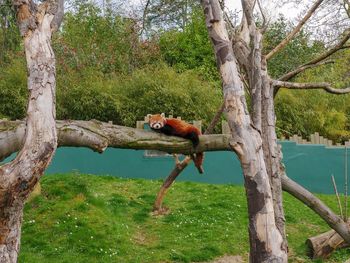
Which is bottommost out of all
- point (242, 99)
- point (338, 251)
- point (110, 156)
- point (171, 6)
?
point (338, 251)

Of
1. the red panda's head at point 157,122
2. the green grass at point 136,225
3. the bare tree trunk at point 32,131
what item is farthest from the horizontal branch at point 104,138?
the green grass at point 136,225

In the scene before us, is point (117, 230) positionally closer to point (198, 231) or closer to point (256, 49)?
point (198, 231)

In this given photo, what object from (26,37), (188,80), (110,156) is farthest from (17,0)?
(188,80)

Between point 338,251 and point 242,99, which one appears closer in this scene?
point 242,99

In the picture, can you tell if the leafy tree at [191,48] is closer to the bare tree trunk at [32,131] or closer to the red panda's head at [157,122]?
the red panda's head at [157,122]

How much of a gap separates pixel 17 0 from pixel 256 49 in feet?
9.43

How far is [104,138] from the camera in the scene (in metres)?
5.95

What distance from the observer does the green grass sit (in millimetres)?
9070

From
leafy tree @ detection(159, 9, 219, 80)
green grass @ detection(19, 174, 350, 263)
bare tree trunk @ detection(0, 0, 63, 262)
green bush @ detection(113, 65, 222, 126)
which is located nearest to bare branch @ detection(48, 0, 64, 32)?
bare tree trunk @ detection(0, 0, 63, 262)

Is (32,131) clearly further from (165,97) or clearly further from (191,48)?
(191,48)

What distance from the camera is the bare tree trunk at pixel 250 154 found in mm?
4555

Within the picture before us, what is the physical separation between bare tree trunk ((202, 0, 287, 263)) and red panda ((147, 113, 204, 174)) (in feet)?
5.44

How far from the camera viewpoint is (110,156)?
14.0 m

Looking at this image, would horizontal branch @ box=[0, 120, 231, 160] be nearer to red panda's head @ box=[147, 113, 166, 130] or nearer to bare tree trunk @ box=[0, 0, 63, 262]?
red panda's head @ box=[147, 113, 166, 130]
